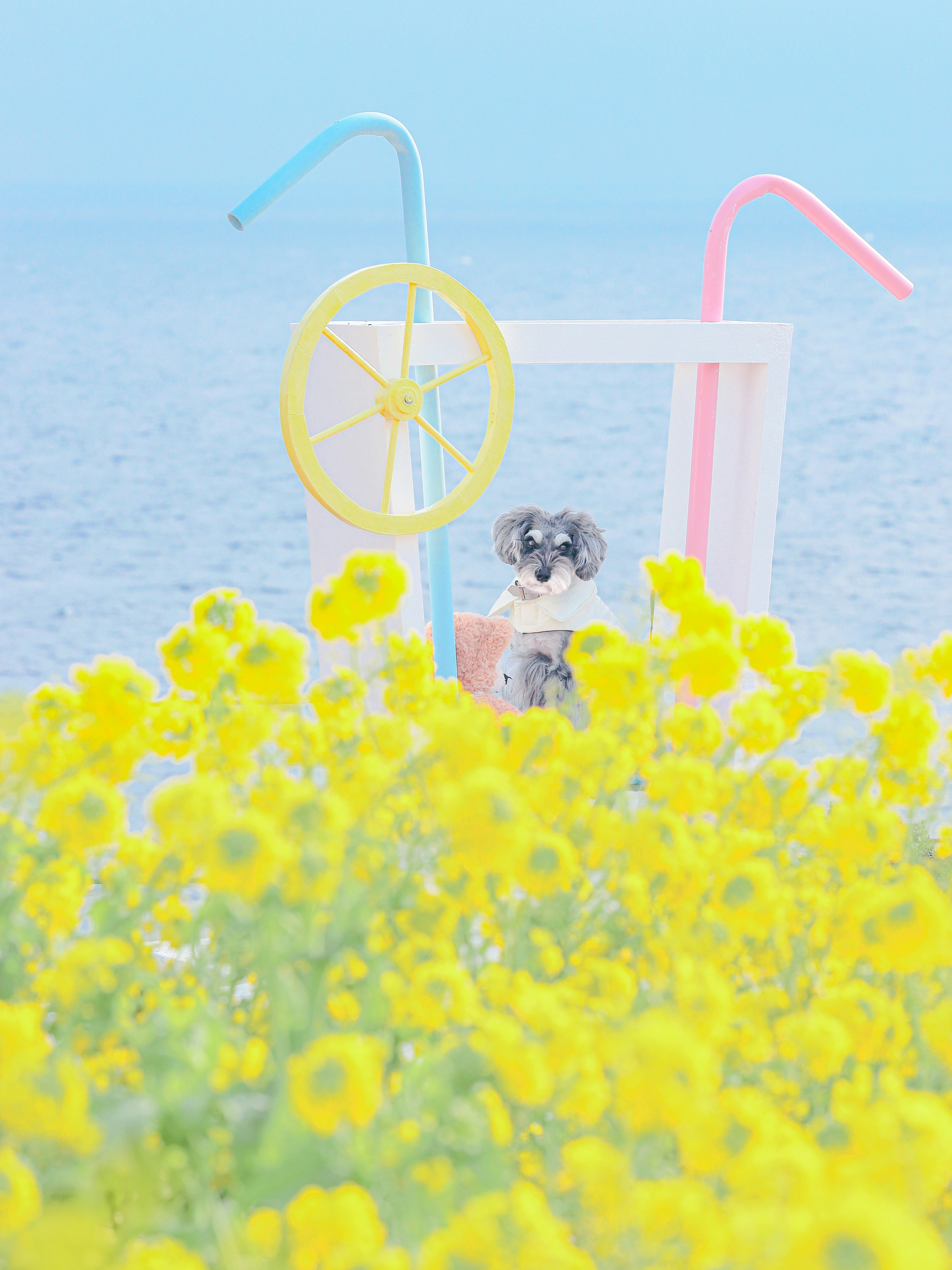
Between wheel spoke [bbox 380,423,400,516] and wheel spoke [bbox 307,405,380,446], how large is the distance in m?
0.03

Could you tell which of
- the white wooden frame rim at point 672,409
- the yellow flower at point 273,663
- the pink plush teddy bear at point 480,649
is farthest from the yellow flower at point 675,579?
the pink plush teddy bear at point 480,649

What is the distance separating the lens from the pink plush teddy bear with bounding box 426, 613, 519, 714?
2.03 m

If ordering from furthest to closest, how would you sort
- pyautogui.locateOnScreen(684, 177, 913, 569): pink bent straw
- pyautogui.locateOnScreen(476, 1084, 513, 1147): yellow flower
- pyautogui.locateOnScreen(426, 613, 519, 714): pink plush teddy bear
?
pyautogui.locateOnScreen(426, 613, 519, 714): pink plush teddy bear → pyautogui.locateOnScreen(684, 177, 913, 569): pink bent straw → pyautogui.locateOnScreen(476, 1084, 513, 1147): yellow flower

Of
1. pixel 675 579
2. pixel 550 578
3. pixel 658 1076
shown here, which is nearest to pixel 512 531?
pixel 550 578

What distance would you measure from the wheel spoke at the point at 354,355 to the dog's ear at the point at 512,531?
1.37ft

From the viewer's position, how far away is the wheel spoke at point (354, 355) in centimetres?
153

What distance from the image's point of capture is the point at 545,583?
1.87m

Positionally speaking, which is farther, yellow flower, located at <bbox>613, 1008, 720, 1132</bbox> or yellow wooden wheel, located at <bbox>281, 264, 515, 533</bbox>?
yellow wooden wheel, located at <bbox>281, 264, 515, 533</bbox>

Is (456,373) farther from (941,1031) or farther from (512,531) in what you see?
(941,1031)

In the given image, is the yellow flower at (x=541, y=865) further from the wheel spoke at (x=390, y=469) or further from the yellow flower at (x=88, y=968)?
the wheel spoke at (x=390, y=469)

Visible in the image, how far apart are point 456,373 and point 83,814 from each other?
3.71 feet

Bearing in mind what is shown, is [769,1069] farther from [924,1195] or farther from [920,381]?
[920,381]

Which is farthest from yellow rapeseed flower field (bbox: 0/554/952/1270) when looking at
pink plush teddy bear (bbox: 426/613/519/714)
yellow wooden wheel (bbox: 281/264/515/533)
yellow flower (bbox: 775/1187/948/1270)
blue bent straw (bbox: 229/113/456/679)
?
pink plush teddy bear (bbox: 426/613/519/714)

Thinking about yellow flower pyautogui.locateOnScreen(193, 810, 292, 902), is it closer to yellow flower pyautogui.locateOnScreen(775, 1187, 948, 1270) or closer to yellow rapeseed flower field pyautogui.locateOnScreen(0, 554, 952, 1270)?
yellow rapeseed flower field pyautogui.locateOnScreen(0, 554, 952, 1270)
